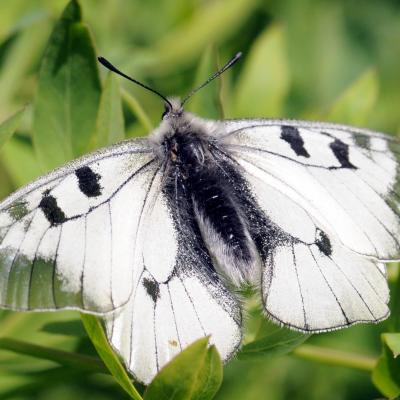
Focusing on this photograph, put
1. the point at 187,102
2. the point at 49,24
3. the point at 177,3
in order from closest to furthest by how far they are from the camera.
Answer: the point at 187,102 < the point at 49,24 < the point at 177,3

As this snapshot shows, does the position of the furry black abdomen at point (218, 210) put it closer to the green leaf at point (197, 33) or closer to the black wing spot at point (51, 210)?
the black wing spot at point (51, 210)

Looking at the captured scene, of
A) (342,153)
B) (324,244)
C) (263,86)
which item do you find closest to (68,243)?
(324,244)

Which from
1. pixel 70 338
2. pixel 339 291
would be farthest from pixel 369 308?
pixel 70 338

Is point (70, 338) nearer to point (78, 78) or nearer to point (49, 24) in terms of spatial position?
point (78, 78)

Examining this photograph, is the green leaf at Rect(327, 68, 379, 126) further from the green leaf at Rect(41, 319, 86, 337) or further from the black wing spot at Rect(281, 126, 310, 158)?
the green leaf at Rect(41, 319, 86, 337)

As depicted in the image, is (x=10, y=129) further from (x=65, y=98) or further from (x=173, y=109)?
(x=173, y=109)

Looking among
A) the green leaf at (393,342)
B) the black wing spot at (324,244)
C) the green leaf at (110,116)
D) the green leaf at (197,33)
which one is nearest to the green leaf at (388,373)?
the green leaf at (393,342)
